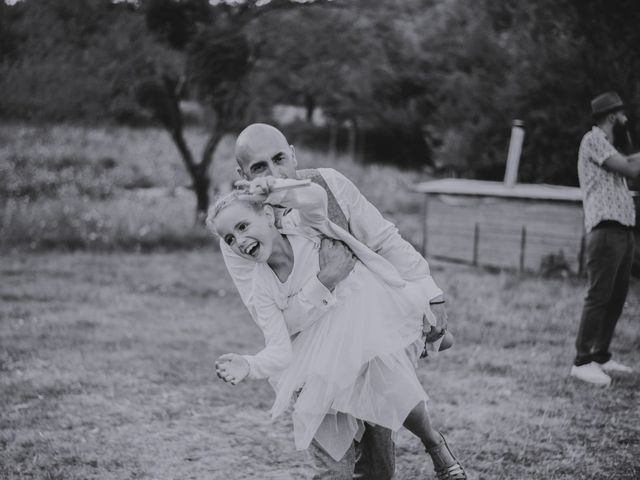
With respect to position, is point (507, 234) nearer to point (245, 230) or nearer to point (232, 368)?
point (245, 230)

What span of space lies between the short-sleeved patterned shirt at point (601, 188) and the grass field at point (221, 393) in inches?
44.3

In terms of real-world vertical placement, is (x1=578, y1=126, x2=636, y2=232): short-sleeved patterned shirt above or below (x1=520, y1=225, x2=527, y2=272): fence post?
above

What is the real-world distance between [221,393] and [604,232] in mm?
2811

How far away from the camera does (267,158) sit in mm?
2365

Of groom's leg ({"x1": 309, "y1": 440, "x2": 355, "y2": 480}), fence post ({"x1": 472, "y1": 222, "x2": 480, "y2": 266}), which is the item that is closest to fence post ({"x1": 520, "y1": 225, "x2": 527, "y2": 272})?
fence post ({"x1": 472, "y1": 222, "x2": 480, "y2": 266})

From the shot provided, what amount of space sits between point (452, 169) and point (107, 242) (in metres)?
7.67

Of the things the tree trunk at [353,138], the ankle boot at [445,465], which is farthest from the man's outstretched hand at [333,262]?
the tree trunk at [353,138]

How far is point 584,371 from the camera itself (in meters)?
4.59

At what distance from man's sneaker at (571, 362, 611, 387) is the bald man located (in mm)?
2362

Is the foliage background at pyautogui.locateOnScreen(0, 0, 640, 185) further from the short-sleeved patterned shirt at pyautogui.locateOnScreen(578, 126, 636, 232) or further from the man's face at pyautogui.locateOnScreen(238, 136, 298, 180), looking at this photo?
the man's face at pyautogui.locateOnScreen(238, 136, 298, 180)

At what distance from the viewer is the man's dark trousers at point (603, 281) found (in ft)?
14.6

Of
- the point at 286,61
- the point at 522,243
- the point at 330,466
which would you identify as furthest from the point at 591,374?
the point at 286,61

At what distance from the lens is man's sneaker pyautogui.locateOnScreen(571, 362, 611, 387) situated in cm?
446

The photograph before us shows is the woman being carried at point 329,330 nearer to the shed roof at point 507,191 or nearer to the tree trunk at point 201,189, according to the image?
the shed roof at point 507,191
